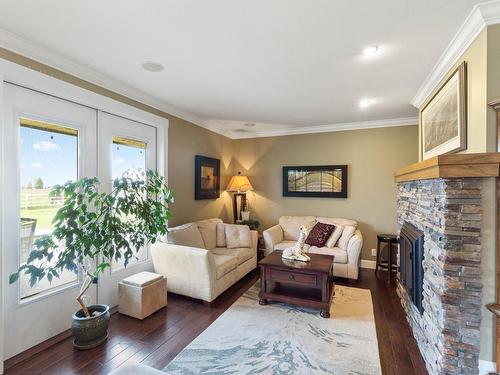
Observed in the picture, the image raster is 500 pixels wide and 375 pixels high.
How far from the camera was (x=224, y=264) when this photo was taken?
3.27 meters

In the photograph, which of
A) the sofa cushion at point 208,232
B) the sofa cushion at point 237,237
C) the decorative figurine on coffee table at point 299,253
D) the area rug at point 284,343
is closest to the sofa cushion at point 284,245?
the sofa cushion at point 237,237

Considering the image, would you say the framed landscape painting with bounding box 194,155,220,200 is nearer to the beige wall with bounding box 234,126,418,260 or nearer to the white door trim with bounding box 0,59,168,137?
the beige wall with bounding box 234,126,418,260

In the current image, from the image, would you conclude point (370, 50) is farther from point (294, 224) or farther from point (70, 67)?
point (294, 224)

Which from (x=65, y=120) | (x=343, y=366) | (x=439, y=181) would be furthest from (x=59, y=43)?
(x=343, y=366)

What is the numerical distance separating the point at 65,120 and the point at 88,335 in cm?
199

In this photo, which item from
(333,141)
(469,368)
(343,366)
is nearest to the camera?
(469,368)

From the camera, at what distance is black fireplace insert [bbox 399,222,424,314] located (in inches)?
90.7

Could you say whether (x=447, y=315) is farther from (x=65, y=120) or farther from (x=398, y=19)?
(x=65, y=120)

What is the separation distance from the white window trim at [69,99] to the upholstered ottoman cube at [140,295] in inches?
28.1

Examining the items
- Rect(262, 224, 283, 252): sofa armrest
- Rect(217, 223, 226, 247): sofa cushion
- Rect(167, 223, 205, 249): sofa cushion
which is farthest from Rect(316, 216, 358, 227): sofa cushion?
Rect(167, 223, 205, 249): sofa cushion

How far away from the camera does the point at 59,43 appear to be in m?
2.12

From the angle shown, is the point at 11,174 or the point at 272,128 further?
the point at 272,128

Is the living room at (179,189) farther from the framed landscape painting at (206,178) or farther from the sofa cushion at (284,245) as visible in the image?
the framed landscape painting at (206,178)

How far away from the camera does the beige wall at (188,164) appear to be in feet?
12.7
